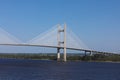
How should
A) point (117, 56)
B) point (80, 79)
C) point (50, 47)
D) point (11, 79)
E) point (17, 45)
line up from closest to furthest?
point (11, 79) < point (80, 79) < point (17, 45) < point (50, 47) < point (117, 56)

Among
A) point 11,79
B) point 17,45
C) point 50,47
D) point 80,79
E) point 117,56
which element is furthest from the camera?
point 117,56

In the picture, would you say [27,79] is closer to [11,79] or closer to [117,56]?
[11,79]

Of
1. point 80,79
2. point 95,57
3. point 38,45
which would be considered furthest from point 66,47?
point 80,79

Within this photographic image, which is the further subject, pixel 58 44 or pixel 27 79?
pixel 58 44

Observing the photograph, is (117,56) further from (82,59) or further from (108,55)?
(82,59)

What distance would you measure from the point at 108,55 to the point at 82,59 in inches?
293

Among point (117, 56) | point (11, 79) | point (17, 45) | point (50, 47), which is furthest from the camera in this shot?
point (117, 56)

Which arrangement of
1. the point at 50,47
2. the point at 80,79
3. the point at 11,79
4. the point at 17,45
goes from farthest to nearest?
Answer: the point at 50,47 → the point at 17,45 → the point at 80,79 → the point at 11,79

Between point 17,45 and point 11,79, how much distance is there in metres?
44.3

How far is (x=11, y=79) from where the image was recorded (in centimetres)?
3984

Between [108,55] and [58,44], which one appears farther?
[108,55]

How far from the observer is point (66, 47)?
93938 millimetres

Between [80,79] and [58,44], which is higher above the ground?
[58,44]

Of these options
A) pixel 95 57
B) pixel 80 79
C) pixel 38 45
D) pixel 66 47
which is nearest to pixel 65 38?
pixel 66 47
